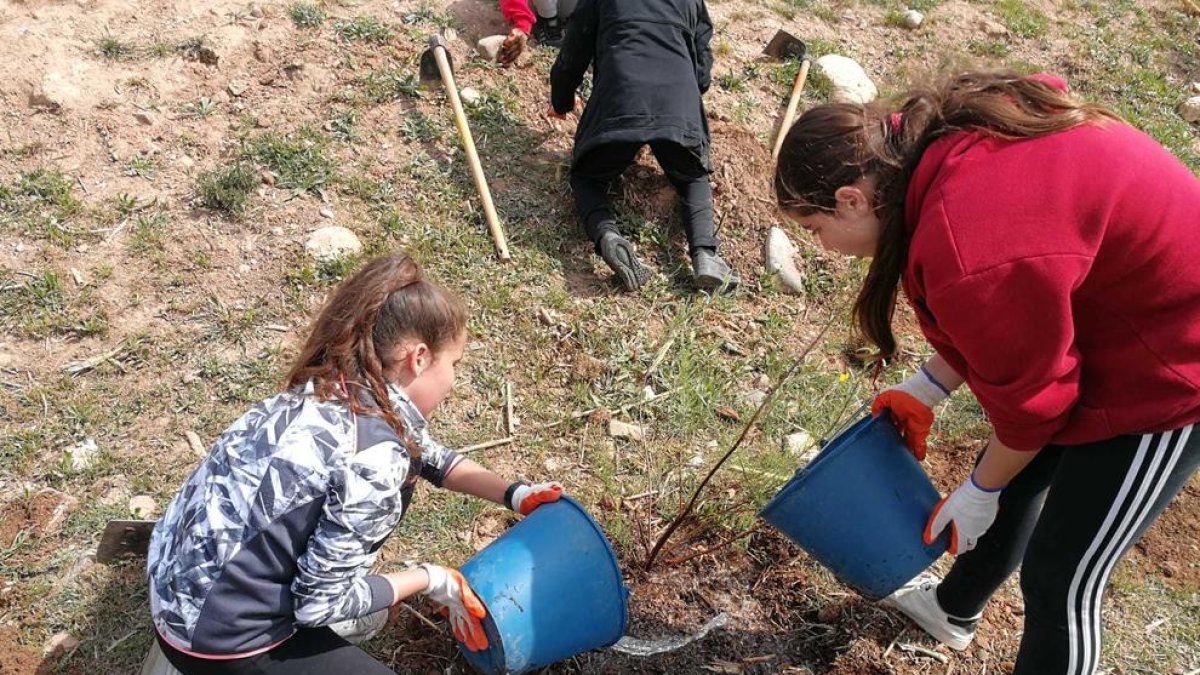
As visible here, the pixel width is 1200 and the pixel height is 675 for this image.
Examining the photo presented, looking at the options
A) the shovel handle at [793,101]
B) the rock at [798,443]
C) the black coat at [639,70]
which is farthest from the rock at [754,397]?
the shovel handle at [793,101]

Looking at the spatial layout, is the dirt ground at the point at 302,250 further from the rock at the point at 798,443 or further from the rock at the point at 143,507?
the rock at the point at 798,443

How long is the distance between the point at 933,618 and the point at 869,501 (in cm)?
60

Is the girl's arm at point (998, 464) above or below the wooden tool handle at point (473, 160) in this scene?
above

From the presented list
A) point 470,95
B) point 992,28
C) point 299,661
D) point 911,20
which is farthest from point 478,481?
point 992,28

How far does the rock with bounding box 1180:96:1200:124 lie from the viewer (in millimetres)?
5504

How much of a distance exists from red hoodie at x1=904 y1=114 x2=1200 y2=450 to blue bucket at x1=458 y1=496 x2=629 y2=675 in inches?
37.0

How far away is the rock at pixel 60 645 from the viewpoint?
2.49 meters

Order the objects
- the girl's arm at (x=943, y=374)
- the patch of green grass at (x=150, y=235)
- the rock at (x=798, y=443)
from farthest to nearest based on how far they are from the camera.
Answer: the patch of green grass at (x=150, y=235) < the rock at (x=798, y=443) < the girl's arm at (x=943, y=374)

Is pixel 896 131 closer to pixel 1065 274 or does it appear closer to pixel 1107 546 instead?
pixel 1065 274

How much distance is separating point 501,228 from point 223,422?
137cm

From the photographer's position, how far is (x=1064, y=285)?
1.56 meters

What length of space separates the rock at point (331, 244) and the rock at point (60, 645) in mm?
1591

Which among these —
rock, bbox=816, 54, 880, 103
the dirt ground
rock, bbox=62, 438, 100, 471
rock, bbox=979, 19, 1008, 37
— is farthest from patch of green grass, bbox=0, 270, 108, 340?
rock, bbox=979, 19, 1008, 37

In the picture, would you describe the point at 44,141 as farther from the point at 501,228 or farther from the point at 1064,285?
the point at 1064,285
